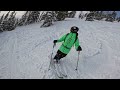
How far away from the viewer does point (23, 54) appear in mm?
7219

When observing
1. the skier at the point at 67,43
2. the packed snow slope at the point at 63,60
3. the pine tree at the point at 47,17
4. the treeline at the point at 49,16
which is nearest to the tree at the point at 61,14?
the treeline at the point at 49,16

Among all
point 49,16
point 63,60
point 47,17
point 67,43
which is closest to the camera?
point 67,43

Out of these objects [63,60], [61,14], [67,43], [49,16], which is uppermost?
[61,14]

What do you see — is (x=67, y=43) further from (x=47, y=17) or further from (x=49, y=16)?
(x=47, y=17)

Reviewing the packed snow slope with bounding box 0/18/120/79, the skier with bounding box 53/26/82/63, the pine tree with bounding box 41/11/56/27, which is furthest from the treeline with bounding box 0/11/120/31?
the packed snow slope with bounding box 0/18/120/79

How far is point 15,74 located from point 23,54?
1.51 m

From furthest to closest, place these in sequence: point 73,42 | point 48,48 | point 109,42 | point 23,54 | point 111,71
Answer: point 109,42 < point 48,48 < point 23,54 < point 73,42 < point 111,71

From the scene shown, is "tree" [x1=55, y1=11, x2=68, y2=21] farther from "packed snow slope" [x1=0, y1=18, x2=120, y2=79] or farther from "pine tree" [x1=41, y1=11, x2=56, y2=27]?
"packed snow slope" [x1=0, y1=18, x2=120, y2=79]

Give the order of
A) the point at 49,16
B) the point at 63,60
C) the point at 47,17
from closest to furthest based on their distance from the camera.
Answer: the point at 63,60 → the point at 49,16 → the point at 47,17

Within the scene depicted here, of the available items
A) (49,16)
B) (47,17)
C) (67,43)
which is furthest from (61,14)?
(67,43)

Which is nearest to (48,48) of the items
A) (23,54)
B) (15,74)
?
(23,54)

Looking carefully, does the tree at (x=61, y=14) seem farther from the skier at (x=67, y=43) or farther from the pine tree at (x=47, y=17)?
the skier at (x=67, y=43)
